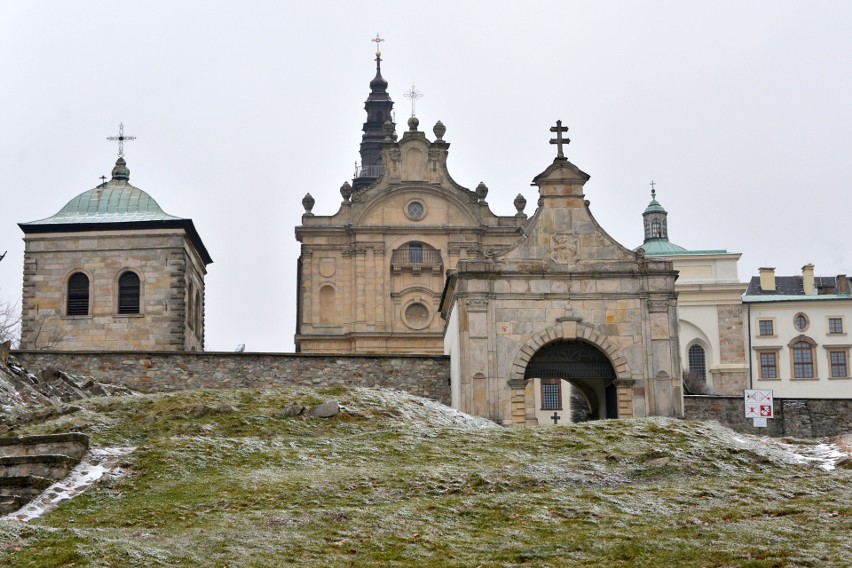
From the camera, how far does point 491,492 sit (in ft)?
72.2

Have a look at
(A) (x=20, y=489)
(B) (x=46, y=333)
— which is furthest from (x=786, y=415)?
(B) (x=46, y=333)

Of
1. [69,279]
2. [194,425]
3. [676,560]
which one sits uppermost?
[69,279]

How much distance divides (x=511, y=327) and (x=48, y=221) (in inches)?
963

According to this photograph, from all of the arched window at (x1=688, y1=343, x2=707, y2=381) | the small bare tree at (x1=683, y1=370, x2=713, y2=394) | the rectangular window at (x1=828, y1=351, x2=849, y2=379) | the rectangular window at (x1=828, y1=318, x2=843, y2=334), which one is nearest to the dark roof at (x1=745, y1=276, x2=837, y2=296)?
the rectangular window at (x1=828, y1=318, x2=843, y2=334)

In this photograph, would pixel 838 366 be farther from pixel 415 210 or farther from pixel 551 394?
pixel 415 210

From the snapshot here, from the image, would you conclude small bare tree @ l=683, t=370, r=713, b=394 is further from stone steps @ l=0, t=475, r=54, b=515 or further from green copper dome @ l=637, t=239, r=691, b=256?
stone steps @ l=0, t=475, r=54, b=515

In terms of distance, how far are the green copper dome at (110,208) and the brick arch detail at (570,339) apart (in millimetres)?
20988

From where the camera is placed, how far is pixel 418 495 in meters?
21.8

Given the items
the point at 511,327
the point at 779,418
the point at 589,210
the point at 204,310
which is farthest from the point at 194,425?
the point at 204,310

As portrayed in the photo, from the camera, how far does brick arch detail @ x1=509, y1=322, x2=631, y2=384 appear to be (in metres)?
39.0

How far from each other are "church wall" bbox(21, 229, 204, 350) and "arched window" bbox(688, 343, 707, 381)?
3232 cm

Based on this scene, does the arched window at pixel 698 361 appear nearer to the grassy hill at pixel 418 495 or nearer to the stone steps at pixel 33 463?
the grassy hill at pixel 418 495

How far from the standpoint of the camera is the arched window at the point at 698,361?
7669 centimetres

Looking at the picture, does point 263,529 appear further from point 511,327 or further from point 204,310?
point 204,310
